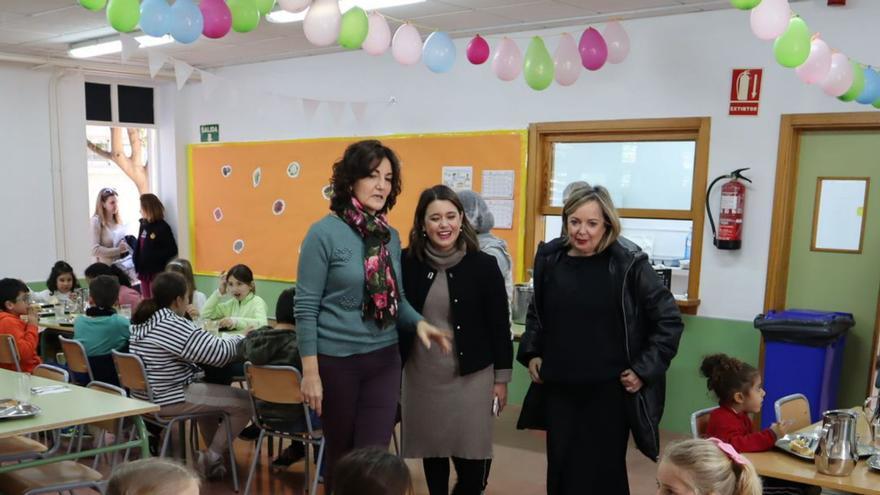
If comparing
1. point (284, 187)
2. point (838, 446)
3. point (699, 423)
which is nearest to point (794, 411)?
point (699, 423)

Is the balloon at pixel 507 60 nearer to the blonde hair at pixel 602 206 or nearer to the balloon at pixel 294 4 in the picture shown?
the balloon at pixel 294 4

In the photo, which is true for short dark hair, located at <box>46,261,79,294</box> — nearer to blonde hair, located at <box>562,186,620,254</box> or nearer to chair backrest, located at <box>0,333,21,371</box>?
chair backrest, located at <box>0,333,21,371</box>

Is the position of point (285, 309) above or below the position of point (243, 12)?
below

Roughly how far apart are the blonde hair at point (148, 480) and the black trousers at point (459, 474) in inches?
55.7

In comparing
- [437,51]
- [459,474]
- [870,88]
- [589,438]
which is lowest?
[459,474]

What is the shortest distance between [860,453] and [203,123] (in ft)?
21.8

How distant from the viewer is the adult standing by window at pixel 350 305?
7.92 feet

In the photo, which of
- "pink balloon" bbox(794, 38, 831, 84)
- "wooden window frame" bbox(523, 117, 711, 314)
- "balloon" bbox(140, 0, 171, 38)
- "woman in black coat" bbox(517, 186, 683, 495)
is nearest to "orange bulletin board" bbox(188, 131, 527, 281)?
"wooden window frame" bbox(523, 117, 711, 314)

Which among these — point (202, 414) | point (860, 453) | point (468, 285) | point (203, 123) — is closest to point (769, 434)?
point (860, 453)

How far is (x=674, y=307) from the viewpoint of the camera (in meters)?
2.62

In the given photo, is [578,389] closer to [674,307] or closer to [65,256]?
[674,307]

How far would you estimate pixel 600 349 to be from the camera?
8.60ft

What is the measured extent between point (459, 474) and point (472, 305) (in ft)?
2.20

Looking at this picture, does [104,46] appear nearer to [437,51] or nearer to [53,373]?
[437,51]
